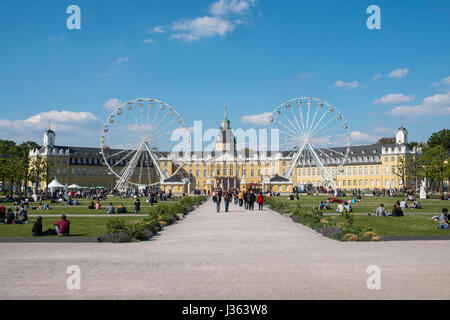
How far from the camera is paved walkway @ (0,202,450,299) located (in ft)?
34.5

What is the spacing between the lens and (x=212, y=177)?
15425 centimetres

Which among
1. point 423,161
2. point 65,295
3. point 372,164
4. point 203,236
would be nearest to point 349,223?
point 203,236

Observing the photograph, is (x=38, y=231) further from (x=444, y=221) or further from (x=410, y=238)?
(x=444, y=221)

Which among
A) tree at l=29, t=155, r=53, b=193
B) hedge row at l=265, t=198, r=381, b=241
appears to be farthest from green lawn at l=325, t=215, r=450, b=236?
tree at l=29, t=155, r=53, b=193

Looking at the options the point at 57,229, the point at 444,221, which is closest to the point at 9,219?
the point at 57,229

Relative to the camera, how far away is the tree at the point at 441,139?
128 meters

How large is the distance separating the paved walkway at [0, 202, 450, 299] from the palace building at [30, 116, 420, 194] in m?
120

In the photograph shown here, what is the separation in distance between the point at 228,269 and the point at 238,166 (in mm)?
140330

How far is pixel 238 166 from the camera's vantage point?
15375 centimetres

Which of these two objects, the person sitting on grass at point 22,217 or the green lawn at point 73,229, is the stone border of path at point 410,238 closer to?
the green lawn at point 73,229

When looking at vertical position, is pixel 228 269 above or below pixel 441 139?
below

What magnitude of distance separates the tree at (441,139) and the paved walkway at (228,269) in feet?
389

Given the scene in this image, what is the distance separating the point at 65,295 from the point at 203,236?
12691 mm

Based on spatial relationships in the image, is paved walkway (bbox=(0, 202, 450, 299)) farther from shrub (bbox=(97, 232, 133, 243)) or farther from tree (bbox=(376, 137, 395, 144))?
tree (bbox=(376, 137, 395, 144))
